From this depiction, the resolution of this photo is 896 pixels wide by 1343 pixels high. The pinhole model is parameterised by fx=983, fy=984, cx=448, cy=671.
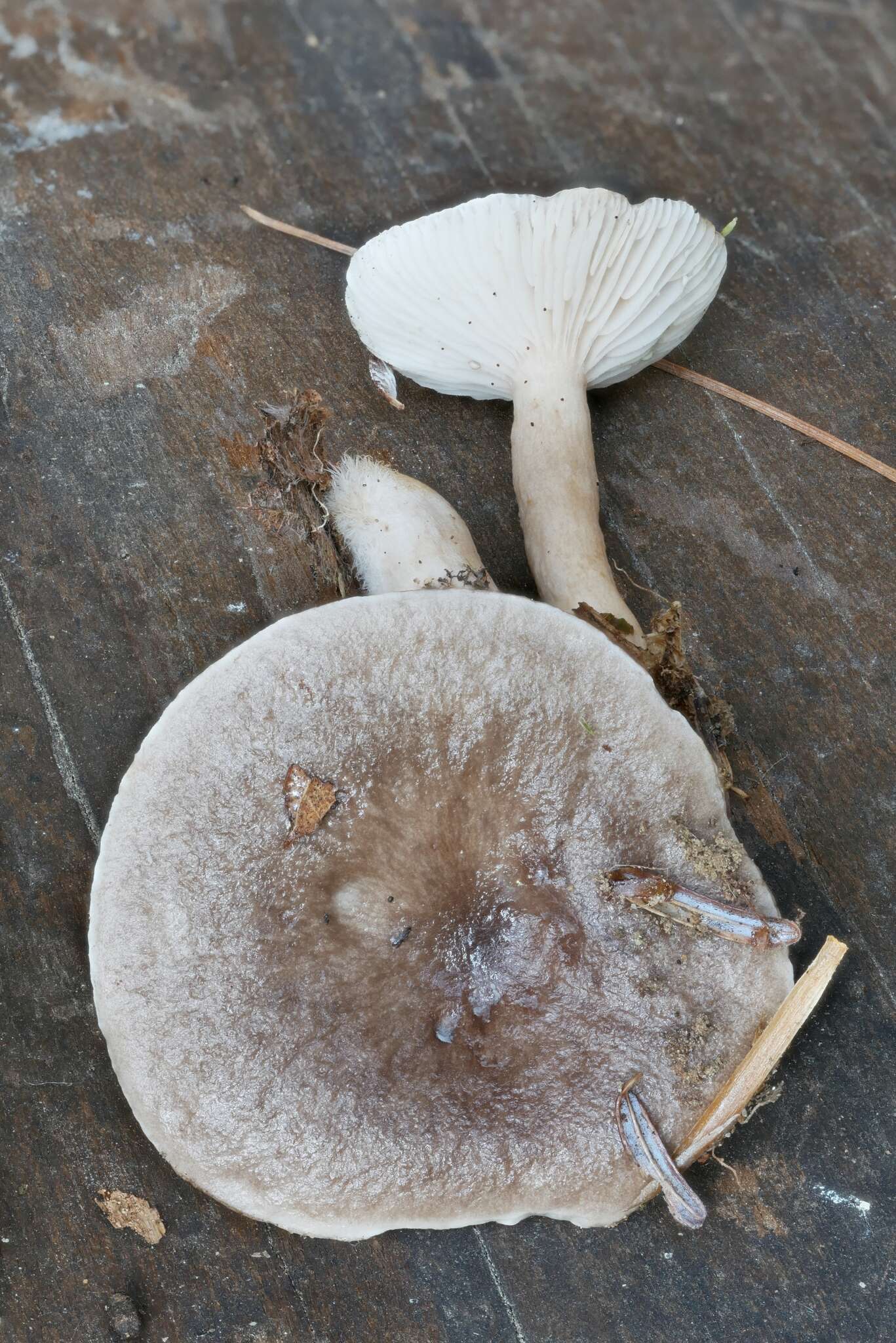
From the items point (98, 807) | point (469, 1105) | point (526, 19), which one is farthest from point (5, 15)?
point (469, 1105)

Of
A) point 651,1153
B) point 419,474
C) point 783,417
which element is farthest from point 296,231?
point 651,1153

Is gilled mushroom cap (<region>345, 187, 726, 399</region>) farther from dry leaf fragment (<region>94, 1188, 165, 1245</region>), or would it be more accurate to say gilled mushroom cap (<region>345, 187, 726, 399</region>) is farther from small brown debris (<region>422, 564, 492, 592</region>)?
dry leaf fragment (<region>94, 1188, 165, 1245</region>)

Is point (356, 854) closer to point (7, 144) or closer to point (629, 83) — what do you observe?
point (7, 144)

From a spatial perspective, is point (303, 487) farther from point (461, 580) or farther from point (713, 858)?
point (713, 858)

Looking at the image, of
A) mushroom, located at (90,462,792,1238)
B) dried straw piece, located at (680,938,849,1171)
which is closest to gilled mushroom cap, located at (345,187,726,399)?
mushroom, located at (90,462,792,1238)

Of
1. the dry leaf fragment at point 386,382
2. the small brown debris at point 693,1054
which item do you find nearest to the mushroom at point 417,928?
the small brown debris at point 693,1054

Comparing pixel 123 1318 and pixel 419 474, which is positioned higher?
pixel 419 474
